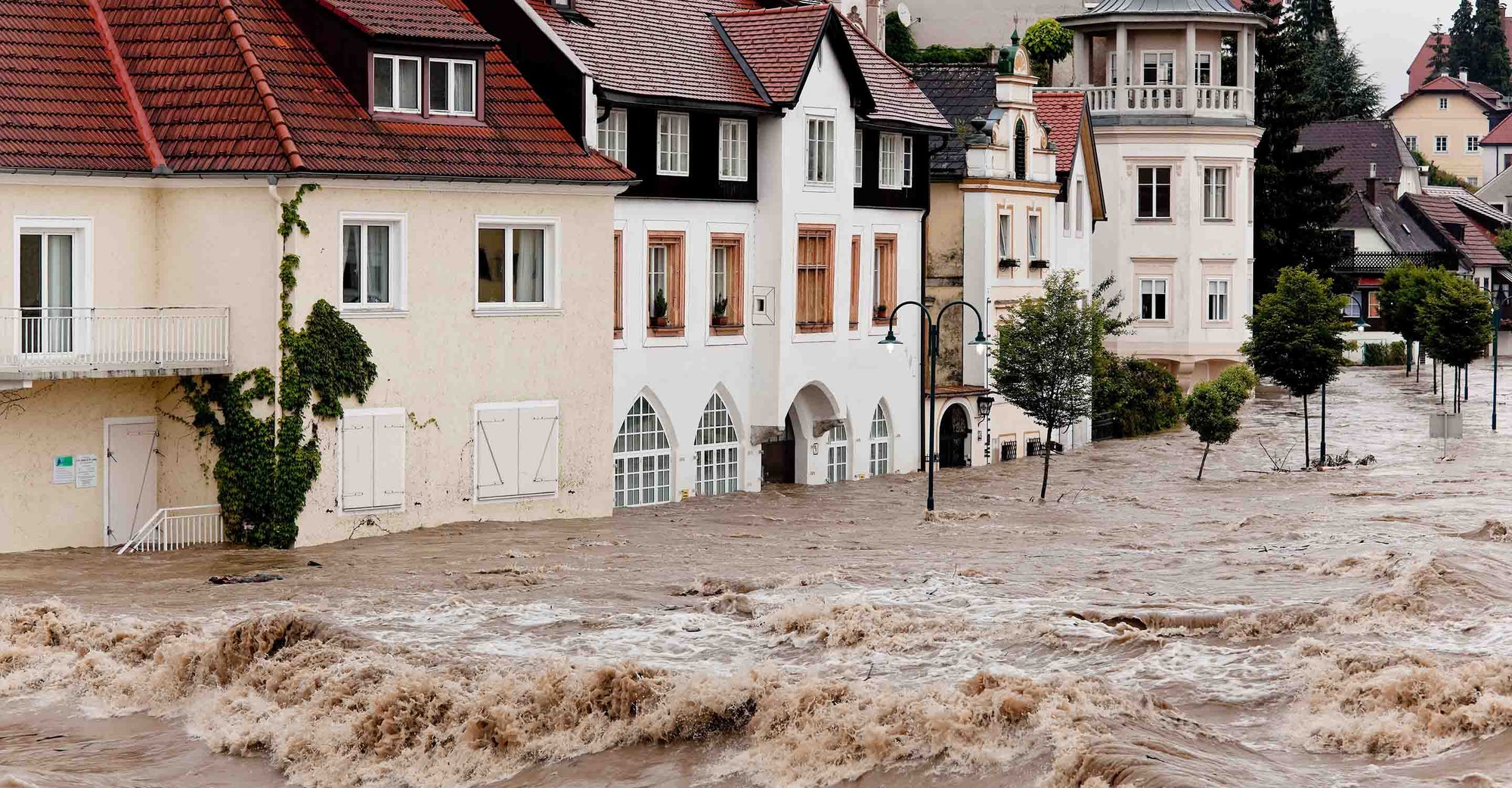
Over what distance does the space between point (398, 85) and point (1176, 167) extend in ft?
111

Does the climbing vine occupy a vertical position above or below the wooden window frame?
below

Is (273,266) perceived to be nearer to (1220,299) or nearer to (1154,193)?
(1154,193)

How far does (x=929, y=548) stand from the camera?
3559 cm

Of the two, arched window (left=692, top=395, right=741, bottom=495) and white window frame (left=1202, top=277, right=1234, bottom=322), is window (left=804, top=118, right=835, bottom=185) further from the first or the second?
white window frame (left=1202, top=277, right=1234, bottom=322)

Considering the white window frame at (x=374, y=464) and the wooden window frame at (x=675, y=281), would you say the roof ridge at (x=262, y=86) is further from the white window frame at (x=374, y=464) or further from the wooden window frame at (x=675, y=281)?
the wooden window frame at (x=675, y=281)

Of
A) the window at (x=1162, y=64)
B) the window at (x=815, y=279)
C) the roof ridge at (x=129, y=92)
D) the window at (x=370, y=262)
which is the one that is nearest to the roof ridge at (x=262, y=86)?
the window at (x=370, y=262)

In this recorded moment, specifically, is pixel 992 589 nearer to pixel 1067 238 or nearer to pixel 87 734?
pixel 87 734

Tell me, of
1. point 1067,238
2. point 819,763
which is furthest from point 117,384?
point 1067,238

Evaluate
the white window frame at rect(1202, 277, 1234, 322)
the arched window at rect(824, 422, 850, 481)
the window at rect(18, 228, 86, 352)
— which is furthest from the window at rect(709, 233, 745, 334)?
the white window frame at rect(1202, 277, 1234, 322)

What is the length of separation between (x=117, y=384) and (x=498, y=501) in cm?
659

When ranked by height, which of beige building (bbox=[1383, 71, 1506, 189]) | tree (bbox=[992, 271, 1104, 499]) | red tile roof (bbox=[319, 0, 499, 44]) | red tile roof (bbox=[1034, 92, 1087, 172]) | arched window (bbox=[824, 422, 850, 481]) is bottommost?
arched window (bbox=[824, 422, 850, 481])

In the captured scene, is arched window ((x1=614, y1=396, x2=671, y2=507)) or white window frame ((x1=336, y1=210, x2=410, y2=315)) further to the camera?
arched window ((x1=614, y1=396, x2=671, y2=507))

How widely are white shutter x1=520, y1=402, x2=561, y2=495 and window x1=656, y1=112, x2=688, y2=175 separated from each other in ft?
21.9

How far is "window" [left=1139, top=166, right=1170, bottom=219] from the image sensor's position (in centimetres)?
6425
